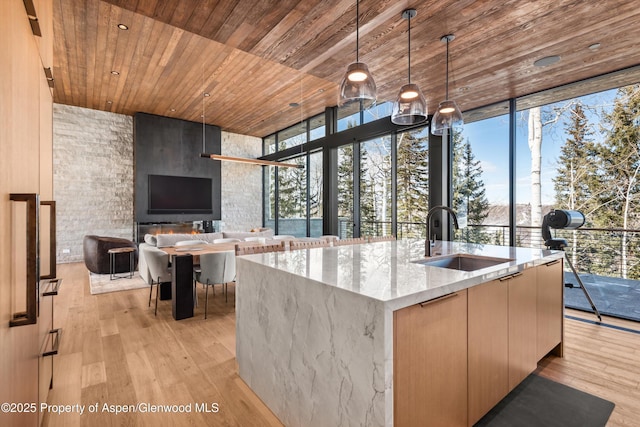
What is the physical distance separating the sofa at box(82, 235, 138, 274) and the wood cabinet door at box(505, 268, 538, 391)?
19.7 ft

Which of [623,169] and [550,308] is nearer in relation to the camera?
[550,308]

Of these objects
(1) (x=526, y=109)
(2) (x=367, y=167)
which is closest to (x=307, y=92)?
(2) (x=367, y=167)

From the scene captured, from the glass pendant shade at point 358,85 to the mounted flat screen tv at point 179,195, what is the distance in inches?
270

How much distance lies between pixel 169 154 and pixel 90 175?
177cm

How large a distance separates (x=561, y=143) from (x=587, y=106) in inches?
19.2

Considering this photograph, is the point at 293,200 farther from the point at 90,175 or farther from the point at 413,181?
the point at 90,175

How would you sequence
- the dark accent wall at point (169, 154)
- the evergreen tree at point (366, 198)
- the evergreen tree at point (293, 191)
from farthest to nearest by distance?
1. the evergreen tree at point (293, 191)
2. the dark accent wall at point (169, 154)
3. the evergreen tree at point (366, 198)

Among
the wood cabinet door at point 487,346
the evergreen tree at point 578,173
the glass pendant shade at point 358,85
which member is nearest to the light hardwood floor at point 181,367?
the wood cabinet door at point 487,346

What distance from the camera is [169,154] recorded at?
780 cm

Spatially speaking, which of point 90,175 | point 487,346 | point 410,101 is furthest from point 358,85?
point 90,175

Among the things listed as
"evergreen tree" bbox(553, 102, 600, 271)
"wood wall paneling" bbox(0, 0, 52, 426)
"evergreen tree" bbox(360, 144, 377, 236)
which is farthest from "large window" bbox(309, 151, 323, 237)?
"wood wall paneling" bbox(0, 0, 52, 426)

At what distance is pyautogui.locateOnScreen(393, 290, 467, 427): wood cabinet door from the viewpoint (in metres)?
1.19

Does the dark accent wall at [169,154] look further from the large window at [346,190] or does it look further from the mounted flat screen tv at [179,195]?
the large window at [346,190]

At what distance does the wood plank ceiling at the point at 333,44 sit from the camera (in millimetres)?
2379
